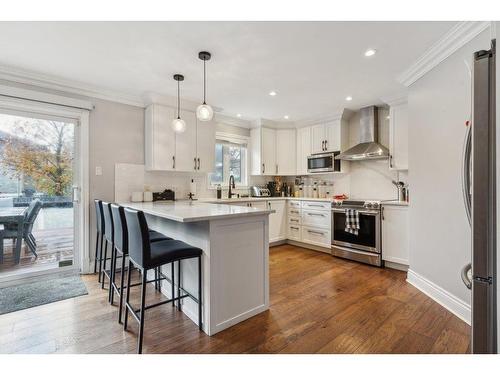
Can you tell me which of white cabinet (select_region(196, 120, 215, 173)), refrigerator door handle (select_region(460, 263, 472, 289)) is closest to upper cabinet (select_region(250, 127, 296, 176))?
white cabinet (select_region(196, 120, 215, 173))

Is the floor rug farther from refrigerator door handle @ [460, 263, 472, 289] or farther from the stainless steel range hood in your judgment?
the stainless steel range hood

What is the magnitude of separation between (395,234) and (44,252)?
4451 millimetres

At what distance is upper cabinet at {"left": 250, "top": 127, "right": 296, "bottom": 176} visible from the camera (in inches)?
193

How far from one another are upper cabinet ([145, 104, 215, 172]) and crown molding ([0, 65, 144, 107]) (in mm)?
321

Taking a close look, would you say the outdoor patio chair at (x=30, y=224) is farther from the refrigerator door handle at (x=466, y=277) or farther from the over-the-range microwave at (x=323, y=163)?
the over-the-range microwave at (x=323, y=163)

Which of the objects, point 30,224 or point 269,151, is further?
point 269,151

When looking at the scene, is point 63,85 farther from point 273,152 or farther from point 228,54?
point 273,152

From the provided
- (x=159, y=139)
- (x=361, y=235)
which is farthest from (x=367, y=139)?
(x=159, y=139)

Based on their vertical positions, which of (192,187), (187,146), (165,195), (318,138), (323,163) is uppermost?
(318,138)

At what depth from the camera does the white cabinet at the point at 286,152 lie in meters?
5.08

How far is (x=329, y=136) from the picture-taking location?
14.8ft

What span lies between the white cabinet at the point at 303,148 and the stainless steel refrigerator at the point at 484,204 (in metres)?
3.84

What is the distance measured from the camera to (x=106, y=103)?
3.38 m

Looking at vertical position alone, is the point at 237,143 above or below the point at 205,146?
above
